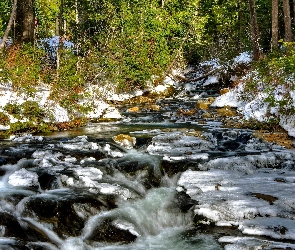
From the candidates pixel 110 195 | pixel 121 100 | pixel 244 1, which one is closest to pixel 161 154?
pixel 110 195

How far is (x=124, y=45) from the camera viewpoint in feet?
65.8

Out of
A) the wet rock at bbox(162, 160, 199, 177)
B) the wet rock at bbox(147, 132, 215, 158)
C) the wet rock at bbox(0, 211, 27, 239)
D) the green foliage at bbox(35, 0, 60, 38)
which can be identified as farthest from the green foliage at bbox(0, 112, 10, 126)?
the green foliage at bbox(35, 0, 60, 38)

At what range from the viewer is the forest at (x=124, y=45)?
13.3m

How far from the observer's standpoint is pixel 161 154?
31.5ft

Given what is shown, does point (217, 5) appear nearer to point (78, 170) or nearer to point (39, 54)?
point (39, 54)

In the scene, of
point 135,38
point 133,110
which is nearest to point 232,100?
point 133,110

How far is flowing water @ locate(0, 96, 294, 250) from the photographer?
5998 millimetres

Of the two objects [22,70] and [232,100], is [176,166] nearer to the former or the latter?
[22,70]

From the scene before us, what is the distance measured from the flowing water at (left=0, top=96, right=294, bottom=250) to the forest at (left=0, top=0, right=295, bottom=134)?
3.00 meters

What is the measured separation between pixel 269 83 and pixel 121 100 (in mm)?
8429

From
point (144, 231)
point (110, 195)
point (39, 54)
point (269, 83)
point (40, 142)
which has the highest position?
point (39, 54)

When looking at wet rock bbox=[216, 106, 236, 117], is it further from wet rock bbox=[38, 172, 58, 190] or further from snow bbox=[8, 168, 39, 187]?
snow bbox=[8, 168, 39, 187]

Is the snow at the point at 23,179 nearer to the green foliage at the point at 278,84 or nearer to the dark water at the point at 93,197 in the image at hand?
the dark water at the point at 93,197

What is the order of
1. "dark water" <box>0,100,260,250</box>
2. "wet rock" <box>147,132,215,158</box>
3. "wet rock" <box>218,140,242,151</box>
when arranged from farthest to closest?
"wet rock" <box>218,140,242,151</box> → "wet rock" <box>147,132,215,158</box> → "dark water" <box>0,100,260,250</box>
